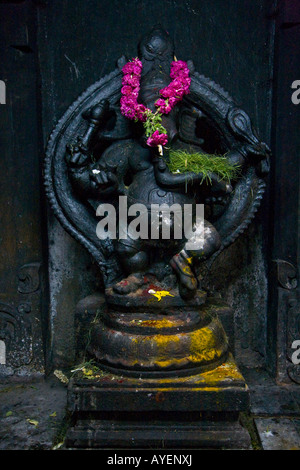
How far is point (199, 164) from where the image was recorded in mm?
3180

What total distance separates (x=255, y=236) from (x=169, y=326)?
4.45ft

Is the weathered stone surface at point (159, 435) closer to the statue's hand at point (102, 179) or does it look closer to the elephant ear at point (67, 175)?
the elephant ear at point (67, 175)

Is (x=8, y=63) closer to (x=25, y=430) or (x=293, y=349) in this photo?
(x=25, y=430)

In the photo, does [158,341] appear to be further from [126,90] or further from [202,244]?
[126,90]

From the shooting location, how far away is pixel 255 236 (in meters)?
3.97

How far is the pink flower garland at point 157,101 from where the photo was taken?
3.11 meters

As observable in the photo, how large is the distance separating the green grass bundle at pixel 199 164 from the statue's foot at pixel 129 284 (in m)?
0.74

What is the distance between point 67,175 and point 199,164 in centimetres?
95

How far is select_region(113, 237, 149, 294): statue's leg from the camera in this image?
3174mm

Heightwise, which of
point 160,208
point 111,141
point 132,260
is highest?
point 111,141

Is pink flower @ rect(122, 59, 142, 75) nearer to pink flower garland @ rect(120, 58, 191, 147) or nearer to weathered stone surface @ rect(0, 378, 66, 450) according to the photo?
pink flower garland @ rect(120, 58, 191, 147)

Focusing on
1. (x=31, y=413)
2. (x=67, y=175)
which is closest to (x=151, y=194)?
(x=67, y=175)

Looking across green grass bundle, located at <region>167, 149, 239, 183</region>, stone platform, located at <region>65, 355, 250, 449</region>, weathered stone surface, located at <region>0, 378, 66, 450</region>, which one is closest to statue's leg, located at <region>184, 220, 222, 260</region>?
green grass bundle, located at <region>167, 149, 239, 183</region>

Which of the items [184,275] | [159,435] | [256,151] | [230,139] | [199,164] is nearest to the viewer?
[159,435]
